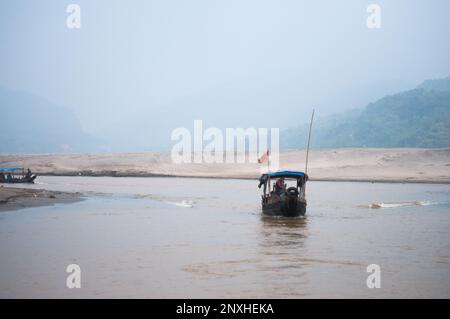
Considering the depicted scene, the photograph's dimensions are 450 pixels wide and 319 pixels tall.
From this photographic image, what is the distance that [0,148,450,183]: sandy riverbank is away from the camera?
2141 inches

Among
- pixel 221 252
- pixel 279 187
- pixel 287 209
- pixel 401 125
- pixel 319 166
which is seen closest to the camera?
pixel 221 252

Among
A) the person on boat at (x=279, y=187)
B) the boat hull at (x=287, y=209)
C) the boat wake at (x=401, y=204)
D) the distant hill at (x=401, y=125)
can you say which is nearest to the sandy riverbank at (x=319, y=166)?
the boat wake at (x=401, y=204)

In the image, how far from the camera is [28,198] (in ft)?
90.4

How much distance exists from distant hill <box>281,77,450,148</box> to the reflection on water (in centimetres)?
6611

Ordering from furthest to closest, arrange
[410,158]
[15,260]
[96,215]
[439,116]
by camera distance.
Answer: [439,116]
[410,158]
[96,215]
[15,260]

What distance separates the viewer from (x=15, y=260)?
523 inches

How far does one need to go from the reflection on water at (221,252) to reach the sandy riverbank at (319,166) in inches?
1132

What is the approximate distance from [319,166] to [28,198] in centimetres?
4005

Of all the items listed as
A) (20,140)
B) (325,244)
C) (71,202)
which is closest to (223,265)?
(325,244)

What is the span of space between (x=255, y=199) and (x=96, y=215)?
38.7 feet

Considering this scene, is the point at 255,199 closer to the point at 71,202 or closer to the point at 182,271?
the point at 71,202

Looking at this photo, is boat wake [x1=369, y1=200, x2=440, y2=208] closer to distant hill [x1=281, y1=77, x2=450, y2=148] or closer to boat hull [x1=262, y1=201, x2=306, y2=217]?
boat hull [x1=262, y1=201, x2=306, y2=217]

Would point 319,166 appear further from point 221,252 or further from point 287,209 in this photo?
point 221,252

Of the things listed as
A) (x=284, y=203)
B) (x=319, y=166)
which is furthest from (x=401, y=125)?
(x=284, y=203)
